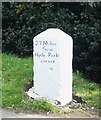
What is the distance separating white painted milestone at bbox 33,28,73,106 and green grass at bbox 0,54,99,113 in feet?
1.05

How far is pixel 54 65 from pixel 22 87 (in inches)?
35.8

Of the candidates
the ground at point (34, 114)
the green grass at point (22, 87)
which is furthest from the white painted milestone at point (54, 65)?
the ground at point (34, 114)

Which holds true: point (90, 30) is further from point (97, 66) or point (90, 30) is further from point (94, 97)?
point (94, 97)

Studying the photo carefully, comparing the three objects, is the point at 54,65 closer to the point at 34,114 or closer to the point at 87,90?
the point at 34,114

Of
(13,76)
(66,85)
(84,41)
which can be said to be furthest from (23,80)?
(84,41)

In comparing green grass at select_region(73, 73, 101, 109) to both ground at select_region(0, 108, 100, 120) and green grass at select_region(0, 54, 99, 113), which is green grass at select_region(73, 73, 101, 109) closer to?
green grass at select_region(0, 54, 99, 113)

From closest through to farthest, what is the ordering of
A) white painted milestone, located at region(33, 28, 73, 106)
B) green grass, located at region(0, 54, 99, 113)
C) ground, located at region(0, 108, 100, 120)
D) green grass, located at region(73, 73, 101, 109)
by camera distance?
ground, located at region(0, 108, 100, 120) < green grass, located at region(0, 54, 99, 113) < white painted milestone, located at region(33, 28, 73, 106) < green grass, located at region(73, 73, 101, 109)

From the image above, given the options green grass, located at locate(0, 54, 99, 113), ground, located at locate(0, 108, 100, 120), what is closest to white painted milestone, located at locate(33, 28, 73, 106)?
green grass, located at locate(0, 54, 99, 113)

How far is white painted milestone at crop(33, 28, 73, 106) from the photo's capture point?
745 centimetres

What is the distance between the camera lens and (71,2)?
400 inches

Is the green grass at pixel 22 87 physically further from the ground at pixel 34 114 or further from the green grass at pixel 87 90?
the ground at pixel 34 114

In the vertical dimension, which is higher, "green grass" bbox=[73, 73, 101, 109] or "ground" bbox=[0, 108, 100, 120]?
"green grass" bbox=[73, 73, 101, 109]

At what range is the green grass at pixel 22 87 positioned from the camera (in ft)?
23.8

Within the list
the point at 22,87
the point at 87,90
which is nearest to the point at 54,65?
the point at 22,87
